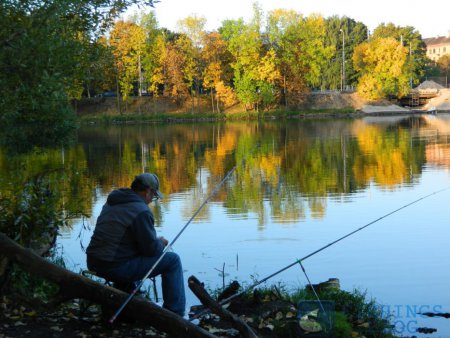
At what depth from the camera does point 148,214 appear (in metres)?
5.97

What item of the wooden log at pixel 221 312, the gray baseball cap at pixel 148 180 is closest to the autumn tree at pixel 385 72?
the gray baseball cap at pixel 148 180

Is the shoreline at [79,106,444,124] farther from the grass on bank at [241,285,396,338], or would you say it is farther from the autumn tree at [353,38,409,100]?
the grass on bank at [241,285,396,338]

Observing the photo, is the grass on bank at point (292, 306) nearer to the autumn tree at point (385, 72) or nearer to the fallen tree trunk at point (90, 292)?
the fallen tree trunk at point (90, 292)

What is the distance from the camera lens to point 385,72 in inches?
3022

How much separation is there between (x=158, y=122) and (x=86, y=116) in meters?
7.77

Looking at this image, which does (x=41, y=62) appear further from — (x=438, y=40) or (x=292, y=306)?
(x=438, y=40)

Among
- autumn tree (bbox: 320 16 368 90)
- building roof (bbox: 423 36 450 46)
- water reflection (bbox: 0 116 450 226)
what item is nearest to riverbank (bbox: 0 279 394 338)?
water reflection (bbox: 0 116 450 226)

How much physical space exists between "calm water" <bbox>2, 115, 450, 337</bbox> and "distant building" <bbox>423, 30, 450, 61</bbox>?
5054 inches

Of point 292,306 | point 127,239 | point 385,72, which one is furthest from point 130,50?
point 127,239

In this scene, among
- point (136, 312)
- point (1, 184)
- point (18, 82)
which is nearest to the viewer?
point (136, 312)

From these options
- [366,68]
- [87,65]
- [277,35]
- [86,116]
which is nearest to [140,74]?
[86,116]

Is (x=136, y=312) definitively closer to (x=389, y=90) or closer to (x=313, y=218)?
(x=313, y=218)

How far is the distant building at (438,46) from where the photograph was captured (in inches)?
5896

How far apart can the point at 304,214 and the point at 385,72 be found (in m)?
65.6
